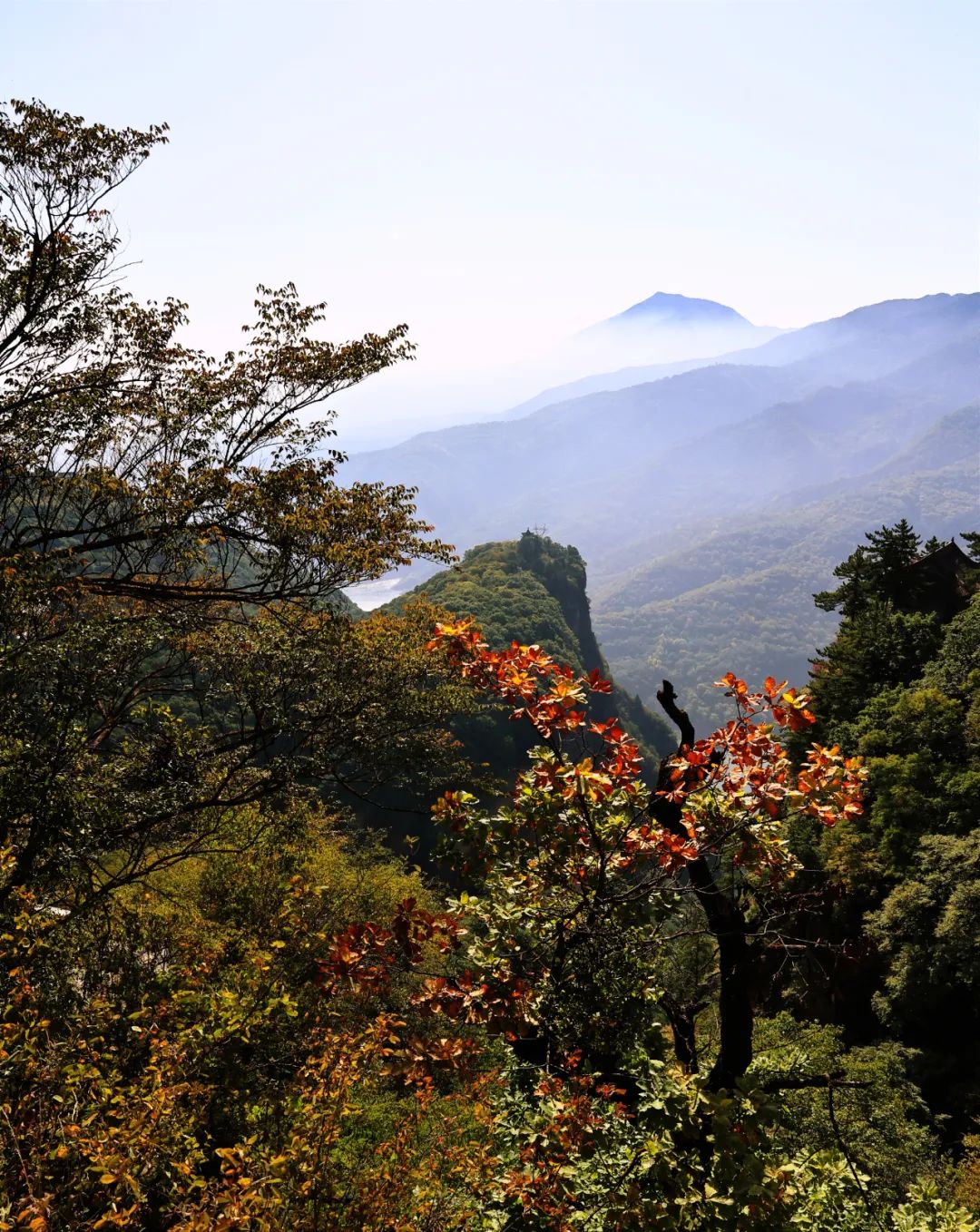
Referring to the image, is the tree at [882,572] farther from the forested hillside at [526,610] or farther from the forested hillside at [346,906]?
the forested hillside at [526,610]

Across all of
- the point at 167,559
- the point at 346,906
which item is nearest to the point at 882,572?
the point at 346,906

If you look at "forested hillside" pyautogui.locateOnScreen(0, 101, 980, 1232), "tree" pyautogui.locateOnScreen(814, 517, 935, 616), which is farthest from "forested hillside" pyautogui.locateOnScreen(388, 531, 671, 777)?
"forested hillside" pyautogui.locateOnScreen(0, 101, 980, 1232)

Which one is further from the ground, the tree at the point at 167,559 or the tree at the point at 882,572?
the tree at the point at 167,559

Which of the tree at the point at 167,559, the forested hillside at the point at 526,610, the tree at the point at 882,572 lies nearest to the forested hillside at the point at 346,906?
the tree at the point at 167,559

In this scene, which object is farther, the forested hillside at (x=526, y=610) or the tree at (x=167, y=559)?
the forested hillside at (x=526, y=610)

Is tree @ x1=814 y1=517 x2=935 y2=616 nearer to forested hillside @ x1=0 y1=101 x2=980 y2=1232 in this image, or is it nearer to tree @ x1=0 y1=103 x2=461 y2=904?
forested hillside @ x1=0 y1=101 x2=980 y2=1232

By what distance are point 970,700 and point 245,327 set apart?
79.2 feet

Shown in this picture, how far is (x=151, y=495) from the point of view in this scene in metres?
8.84

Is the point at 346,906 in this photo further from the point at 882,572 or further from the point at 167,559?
the point at 882,572

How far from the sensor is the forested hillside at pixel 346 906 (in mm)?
3902

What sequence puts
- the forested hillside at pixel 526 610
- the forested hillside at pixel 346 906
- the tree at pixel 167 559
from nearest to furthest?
the forested hillside at pixel 346 906 < the tree at pixel 167 559 < the forested hillside at pixel 526 610

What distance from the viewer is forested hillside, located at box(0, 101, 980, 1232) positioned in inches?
154

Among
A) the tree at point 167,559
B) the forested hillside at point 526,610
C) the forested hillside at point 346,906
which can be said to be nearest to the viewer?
the forested hillside at point 346,906

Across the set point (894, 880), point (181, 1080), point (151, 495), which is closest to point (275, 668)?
point (151, 495)
